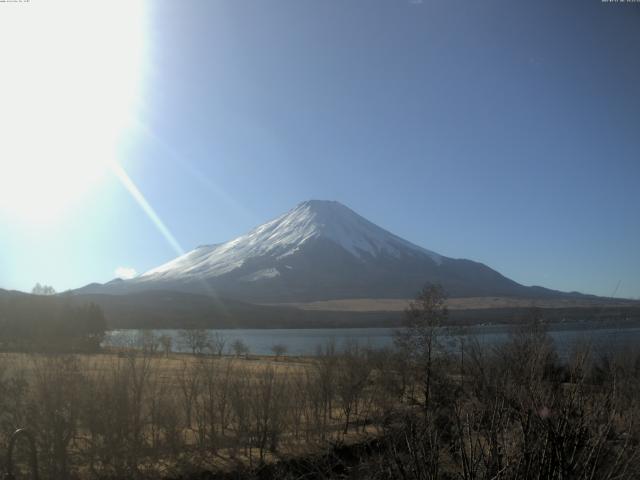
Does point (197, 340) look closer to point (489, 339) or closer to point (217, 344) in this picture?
point (217, 344)

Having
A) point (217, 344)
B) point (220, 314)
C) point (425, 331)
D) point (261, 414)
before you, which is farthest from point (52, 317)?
point (220, 314)

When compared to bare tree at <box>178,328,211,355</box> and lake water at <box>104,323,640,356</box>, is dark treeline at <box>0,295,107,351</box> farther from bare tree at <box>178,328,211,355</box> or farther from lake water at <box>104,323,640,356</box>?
bare tree at <box>178,328,211,355</box>

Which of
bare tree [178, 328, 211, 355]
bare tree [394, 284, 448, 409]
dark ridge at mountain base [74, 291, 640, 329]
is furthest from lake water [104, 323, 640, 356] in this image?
dark ridge at mountain base [74, 291, 640, 329]

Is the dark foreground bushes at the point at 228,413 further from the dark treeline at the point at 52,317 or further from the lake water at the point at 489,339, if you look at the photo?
the dark treeline at the point at 52,317

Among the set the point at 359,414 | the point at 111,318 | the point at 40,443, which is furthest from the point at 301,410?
the point at 111,318

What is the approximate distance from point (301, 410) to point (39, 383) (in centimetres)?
1172

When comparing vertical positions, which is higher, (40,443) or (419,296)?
(419,296)

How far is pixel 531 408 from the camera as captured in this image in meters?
4.00

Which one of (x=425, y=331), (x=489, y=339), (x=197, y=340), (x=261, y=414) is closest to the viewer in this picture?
(x=261, y=414)

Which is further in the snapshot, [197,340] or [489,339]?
[197,340]

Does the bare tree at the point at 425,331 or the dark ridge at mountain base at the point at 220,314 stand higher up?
the bare tree at the point at 425,331

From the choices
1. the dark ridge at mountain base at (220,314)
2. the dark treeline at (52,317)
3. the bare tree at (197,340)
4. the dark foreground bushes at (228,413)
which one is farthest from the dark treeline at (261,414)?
the dark ridge at mountain base at (220,314)

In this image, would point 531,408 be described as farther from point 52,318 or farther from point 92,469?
point 52,318

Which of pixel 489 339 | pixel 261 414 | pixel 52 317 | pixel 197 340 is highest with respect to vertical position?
pixel 52 317
